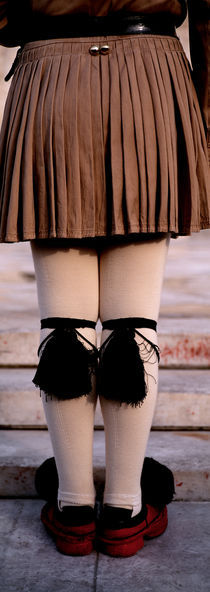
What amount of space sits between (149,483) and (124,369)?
0.39 m

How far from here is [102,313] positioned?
57.6 inches

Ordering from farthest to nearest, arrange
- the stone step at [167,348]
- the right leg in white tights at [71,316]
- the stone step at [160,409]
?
the stone step at [167,348] < the stone step at [160,409] < the right leg in white tights at [71,316]

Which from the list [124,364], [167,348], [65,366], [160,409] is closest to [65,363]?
[65,366]

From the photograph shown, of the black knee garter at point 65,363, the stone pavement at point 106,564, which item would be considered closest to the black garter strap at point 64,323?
the black knee garter at point 65,363

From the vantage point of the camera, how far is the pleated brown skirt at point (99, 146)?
1.32m

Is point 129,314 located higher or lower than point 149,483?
higher

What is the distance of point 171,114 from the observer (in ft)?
4.49

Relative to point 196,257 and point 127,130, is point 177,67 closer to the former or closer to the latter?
point 127,130

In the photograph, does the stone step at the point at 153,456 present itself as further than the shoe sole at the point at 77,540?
Yes

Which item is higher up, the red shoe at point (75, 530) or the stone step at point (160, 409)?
the stone step at point (160, 409)

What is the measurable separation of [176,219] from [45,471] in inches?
28.8

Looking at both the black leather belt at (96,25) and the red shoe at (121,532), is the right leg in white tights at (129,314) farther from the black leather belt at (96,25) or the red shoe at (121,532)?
the black leather belt at (96,25)

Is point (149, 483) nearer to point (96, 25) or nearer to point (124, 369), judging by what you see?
point (124, 369)

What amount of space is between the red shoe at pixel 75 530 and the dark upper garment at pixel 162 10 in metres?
0.92
